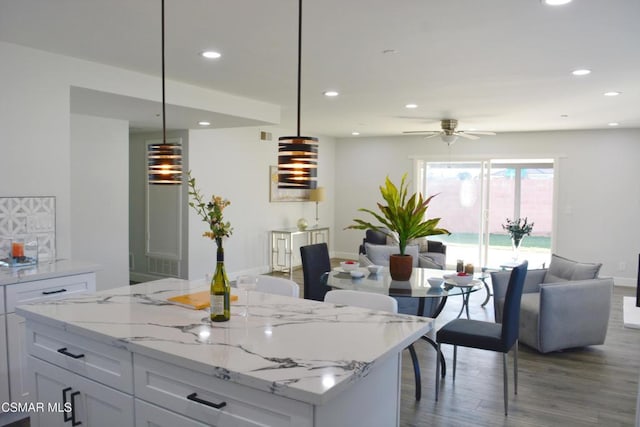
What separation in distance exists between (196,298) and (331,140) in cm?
803

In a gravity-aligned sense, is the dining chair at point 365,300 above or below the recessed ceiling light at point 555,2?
below

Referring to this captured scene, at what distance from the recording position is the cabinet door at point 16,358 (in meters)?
3.08

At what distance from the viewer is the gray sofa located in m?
4.53

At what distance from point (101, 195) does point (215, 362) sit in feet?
15.5

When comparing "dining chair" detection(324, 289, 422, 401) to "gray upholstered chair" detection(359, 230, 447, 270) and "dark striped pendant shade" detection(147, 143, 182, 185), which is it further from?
"gray upholstered chair" detection(359, 230, 447, 270)

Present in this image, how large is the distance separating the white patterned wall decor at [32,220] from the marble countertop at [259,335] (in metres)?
1.41

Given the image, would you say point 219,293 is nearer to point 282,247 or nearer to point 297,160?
point 297,160

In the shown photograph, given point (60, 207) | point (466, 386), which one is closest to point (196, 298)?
point (60, 207)

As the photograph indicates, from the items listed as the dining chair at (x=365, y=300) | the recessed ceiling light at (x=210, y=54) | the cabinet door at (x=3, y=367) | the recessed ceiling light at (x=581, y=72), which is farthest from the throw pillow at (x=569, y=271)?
the cabinet door at (x=3, y=367)

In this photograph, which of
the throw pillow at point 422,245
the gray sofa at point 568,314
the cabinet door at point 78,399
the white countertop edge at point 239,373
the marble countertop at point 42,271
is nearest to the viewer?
the white countertop edge at point 239,373

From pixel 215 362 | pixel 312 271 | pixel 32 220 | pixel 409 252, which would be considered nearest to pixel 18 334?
pixel 32 220

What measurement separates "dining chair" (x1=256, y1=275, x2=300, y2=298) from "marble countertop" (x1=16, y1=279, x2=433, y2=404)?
0.24m

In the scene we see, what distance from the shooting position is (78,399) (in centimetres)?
218

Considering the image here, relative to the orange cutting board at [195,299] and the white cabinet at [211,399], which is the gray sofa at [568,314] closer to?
the orange cutting board at [195,299]
